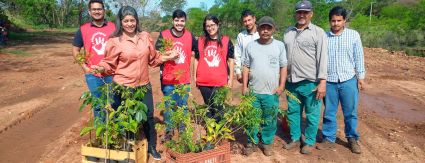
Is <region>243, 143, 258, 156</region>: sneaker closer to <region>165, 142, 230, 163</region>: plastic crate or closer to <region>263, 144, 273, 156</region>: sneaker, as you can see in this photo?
<region>263, 144, 273, 156</region>: sneaker

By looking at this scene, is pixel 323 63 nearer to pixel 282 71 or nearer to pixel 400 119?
pixel 282 71

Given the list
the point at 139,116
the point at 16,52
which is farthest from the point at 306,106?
the point at 16,52

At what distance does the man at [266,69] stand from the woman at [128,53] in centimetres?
91

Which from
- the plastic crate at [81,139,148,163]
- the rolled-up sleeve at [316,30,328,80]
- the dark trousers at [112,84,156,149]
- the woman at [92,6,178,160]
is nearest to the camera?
the plastic crate at [81,139,148,163]

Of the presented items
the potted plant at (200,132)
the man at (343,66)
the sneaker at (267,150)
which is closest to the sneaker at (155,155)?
the potted plant at (200,132)

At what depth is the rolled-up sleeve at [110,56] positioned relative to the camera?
323 cm

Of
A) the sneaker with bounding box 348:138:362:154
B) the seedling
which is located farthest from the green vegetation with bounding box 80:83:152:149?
the sneaker with bounding box 348:138:362:154

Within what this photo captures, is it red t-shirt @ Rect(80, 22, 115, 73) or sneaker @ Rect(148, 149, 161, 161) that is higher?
red t-shirt @ Rect(80, 22, 115, 73)

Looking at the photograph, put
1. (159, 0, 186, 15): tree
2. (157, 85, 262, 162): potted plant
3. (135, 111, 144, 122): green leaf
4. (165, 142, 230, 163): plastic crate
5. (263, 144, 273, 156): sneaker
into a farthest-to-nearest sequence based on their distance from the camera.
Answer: (159, 0, 186, 15): tree
(263, 144, 273, 156): sneaker
(135, 111, 144, 122): green leaf
(157, 85, 262, 162): potted plant
(165, 142, 230, 163): plastic crate

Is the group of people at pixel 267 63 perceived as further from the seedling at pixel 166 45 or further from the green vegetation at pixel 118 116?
the green vegetation at pixel 118 116

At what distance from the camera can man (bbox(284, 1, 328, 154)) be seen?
146 inches

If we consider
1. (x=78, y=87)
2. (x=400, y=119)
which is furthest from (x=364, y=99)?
(x=78, y=87)

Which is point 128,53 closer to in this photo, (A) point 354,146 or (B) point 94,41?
(B) point 94,41

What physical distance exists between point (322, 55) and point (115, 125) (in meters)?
2.25
